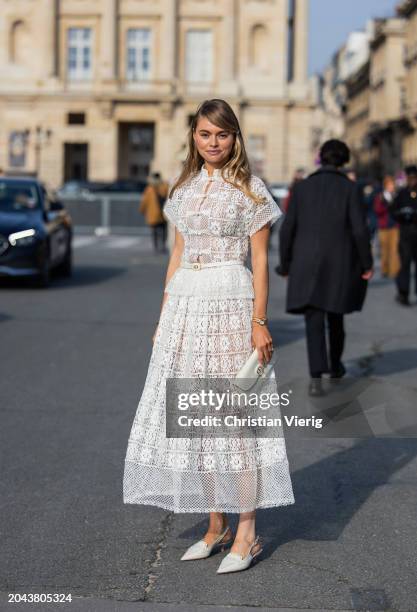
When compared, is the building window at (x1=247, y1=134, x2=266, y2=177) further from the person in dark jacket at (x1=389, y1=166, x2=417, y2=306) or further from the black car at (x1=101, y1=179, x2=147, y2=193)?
the person in dark jacket at (x1=389, y1=166, x2=417, y2=306)

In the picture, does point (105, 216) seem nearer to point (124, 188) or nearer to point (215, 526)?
point (124, 188)

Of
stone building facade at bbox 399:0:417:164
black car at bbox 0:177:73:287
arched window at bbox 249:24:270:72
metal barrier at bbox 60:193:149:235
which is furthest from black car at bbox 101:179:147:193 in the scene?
stone building facade at bbox 399:0:417:164

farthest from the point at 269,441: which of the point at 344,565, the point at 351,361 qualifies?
the point at 351,361

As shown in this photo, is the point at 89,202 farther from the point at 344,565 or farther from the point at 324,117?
the point at 324,117

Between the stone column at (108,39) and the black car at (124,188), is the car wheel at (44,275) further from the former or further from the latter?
the stone column at (108,39)

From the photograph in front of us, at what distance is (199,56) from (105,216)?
31744 millimetres

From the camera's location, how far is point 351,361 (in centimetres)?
1088

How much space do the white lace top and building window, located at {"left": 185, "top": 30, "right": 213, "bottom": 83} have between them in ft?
214

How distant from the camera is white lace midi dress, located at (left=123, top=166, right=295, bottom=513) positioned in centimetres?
468

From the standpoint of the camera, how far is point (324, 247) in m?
8.70

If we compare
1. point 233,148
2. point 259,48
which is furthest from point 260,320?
point 259,48

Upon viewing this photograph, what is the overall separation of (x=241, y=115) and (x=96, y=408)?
61445mm

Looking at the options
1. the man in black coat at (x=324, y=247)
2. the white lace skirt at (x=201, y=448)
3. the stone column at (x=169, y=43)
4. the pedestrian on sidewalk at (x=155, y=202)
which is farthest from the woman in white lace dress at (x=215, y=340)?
the stone column at (x=169, y=43)

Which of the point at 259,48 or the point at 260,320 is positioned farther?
the point at 259,48
